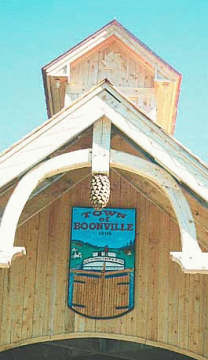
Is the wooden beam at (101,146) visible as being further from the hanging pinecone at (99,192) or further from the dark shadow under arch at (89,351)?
the dark shadow under arch at (89,351)

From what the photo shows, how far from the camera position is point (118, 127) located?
5.78 metres

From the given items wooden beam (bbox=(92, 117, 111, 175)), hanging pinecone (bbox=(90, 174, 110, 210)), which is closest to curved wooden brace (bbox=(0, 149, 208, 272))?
wooden beam (bbox=(92, 117, 111, 175))

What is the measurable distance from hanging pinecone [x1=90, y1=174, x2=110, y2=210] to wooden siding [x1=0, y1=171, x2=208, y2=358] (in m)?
2.01

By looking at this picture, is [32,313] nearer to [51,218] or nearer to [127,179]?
[51,218]

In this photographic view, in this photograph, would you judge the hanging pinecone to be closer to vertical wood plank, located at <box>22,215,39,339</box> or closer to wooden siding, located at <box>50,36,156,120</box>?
vertical wood plank, located at <box>22,215,39,339</box>

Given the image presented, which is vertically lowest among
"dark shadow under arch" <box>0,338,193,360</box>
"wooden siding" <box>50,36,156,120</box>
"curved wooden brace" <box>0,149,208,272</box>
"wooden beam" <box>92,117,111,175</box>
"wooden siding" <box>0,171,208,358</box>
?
"dark shadow under arch" <box>0,338,193,360</box>

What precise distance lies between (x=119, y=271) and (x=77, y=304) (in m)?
0.81

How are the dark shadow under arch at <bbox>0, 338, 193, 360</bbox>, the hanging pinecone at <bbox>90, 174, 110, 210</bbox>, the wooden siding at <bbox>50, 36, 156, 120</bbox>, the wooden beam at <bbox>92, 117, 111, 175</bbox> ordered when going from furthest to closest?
the wooden siding at <bbox>50, 36, 156, 120</bbox>
the dark shadow under arch at <bbox>0, 338, 193, 360</bbox>
the wooden beam at <bbox>92, 117, 111, 175</bbox>
the hanging pinecone at <bbox>90, 174, 110, 210</bbox>

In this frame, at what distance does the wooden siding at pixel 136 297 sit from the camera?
7516 mm

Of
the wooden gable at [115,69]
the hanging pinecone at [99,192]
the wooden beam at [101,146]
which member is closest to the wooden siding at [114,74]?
the wooden gable at [115,69]

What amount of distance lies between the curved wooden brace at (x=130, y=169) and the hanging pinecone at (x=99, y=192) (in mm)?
229

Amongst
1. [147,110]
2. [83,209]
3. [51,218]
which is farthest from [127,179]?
[147,110]

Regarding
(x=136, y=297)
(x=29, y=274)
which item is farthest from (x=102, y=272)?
(x=29, y=274)

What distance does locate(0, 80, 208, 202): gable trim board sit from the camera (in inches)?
220
